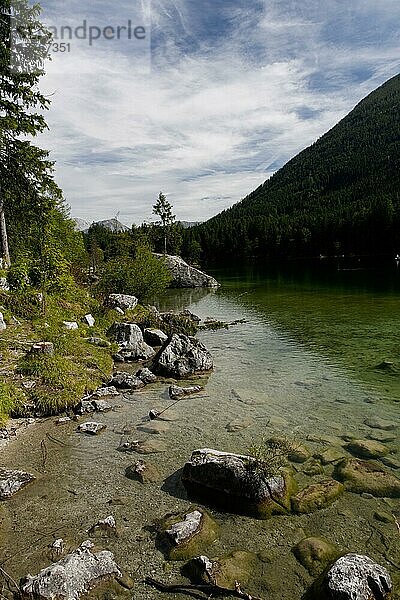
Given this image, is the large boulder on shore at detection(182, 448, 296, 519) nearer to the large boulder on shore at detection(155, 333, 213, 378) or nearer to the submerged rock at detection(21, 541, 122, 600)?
the submerged rock at detection(21, 541, 122, 600)

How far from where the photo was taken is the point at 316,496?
10.5 m

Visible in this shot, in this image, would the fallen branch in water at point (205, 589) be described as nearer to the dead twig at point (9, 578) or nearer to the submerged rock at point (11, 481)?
the dead twig at point (9, 578)

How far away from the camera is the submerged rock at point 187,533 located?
8688 millimetres

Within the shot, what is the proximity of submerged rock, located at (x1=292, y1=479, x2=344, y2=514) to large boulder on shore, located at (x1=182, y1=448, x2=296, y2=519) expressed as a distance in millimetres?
242

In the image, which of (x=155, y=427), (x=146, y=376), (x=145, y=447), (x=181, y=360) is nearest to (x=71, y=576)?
(x=145, y=447)

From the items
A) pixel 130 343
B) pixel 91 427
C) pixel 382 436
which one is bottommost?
pixel 382 436

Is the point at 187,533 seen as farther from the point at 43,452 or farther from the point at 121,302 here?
the point at 121,302

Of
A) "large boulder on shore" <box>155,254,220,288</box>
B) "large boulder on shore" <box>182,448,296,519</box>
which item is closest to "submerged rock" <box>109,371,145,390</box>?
"large boulder on shore" <box>182,448,296,519</box>

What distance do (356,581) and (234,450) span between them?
20.5 feet

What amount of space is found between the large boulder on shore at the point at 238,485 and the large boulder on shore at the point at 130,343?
1456 centimetres

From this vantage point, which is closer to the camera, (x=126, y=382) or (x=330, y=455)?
(x=330, y=455)

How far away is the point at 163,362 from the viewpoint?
73.5 ft

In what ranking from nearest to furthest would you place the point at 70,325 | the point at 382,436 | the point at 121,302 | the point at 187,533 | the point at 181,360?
the point at 187,533 → the point at 382,436 → the point at 181,360 → the point at 70,325 → the point at 121,302

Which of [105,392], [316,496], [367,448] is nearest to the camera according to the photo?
[316,496]
